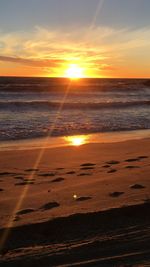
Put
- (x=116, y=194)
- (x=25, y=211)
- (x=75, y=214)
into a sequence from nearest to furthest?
1. (x=75, y=214)
2. (x=25, y=211)
3. (x=116, y=194)

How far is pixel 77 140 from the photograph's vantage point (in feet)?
39.3

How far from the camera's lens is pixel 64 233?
14.1ft

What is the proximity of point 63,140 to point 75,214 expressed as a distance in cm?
736

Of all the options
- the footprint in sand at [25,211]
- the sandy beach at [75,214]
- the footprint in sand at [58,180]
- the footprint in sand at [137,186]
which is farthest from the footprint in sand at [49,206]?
the footprint in sand at [58,180]

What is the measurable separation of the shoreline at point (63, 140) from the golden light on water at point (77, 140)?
55 mm

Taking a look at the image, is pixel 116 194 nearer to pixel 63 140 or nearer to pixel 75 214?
pixel 75 214

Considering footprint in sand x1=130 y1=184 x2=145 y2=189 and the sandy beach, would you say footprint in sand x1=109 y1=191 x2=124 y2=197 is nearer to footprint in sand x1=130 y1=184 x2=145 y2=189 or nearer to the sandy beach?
the sandy beach

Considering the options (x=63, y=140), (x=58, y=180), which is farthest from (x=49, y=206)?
(x=63, y=140)

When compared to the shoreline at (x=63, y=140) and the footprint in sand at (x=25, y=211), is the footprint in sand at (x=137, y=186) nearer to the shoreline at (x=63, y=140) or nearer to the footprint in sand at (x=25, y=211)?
the footprint in sand at (x=25, y=211)

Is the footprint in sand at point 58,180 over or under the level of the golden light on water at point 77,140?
under

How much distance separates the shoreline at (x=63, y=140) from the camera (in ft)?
35.0

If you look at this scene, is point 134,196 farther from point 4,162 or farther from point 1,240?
point 4,162

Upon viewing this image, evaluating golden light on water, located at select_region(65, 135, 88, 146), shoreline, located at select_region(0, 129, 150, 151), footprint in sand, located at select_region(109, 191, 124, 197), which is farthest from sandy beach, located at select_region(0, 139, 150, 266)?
golden light on water, located at select_region(65, 135, 88, 146)

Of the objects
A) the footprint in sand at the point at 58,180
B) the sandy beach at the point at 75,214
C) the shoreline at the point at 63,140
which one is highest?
the shoreline at the point at 63,140
